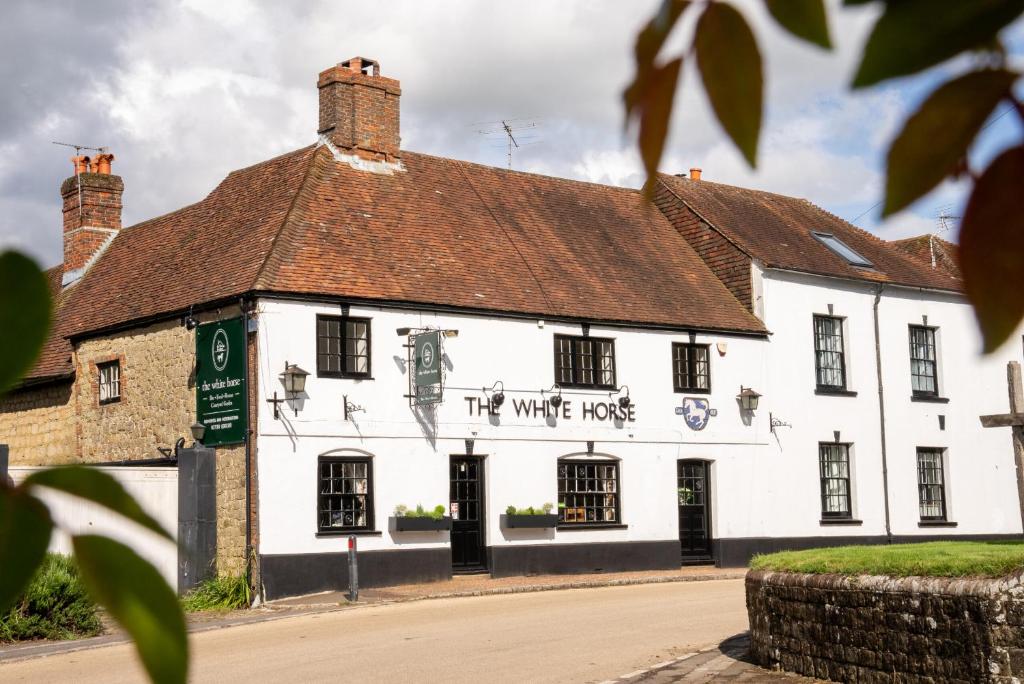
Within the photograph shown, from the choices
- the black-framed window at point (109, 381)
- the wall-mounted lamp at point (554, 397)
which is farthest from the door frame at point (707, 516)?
the black-framed window at point (109, 381)

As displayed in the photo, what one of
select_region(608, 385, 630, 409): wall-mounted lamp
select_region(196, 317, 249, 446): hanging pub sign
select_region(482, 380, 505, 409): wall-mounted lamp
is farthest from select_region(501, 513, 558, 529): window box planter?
select_region(196, 317, 249, 446): hanging pub sign

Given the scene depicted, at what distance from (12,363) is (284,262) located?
2215cm

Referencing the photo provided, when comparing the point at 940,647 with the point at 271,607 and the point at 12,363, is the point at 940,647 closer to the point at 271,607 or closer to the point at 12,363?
the point at 12,363

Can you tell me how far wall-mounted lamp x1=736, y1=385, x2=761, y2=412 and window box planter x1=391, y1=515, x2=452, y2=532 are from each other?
8.10 metres

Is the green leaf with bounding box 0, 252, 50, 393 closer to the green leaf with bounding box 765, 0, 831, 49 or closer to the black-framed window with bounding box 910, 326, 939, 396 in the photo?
the green leaf with bounding box 765, 0, 831, 49

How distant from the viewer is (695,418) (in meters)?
27.3

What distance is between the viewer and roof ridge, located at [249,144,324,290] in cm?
2195

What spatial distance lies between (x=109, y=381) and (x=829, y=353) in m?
16.1

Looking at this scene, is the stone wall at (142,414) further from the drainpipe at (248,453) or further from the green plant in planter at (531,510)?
the green plant in planter at (531,510)

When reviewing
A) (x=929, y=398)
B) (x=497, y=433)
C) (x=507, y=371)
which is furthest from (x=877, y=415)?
(x=497, y=433)

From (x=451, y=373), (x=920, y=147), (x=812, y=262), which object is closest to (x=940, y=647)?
(x=920, y=147)

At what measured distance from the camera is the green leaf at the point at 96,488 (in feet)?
2.25

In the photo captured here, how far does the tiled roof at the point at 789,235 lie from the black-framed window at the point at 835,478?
4.05 metres

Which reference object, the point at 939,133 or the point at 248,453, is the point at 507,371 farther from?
the point at 939,133
